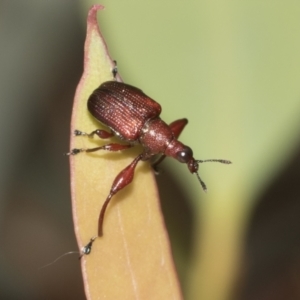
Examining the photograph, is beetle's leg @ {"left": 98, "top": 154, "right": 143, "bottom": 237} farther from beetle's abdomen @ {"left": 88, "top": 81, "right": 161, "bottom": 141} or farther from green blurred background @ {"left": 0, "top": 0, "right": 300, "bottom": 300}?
green blurred background @ {"left": 0, "top": 0, "right": 300, "bottom": 300}

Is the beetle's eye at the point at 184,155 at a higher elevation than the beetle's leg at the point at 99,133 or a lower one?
lower

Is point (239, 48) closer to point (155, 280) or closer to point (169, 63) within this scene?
point (169, 63)

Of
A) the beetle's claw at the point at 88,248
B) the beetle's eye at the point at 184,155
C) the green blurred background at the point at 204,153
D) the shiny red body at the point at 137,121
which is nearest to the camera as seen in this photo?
the beetle's claw at the point at 88,248

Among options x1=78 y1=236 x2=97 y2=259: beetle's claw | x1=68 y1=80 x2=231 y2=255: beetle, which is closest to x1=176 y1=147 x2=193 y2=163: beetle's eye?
x1=68 y1=80 x2=231 y2=255: beetle

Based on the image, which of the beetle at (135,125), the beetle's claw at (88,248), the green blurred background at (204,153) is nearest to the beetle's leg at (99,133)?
the beetle at (135,125)

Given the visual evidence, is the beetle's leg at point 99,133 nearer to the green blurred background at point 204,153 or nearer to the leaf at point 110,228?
the leaf at point 110,228

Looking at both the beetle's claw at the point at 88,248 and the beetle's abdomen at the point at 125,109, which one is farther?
the beetle's abdomen at the point at 125,109

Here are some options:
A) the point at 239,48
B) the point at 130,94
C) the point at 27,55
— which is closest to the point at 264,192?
the point at 239,48

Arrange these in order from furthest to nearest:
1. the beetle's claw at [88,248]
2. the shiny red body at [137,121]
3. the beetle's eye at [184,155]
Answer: the beetle's eye at [184,155]
the shiny red body at [137,121]
the beetle's claw at [88,248]
